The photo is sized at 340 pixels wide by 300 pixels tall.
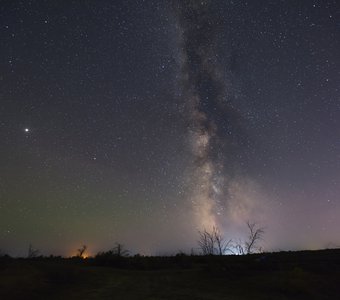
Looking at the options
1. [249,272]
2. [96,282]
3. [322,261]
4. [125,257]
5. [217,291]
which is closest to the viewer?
[217,291]

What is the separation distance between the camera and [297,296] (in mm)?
14508

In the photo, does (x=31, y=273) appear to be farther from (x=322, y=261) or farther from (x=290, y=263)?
(x=322, y=261)

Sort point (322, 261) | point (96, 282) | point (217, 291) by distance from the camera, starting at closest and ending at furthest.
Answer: point (217, 291) → point (96, 282) → point (322, 261)

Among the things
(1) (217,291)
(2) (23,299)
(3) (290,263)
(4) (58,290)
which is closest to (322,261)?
(3) (290,263)

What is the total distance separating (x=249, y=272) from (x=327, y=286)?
160 inches

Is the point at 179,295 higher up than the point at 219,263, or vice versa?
the point at 219,263

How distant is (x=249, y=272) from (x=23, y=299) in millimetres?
10629

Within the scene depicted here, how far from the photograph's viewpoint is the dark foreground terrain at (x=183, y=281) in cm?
1458

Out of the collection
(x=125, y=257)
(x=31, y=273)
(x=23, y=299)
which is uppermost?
(x=125, y=257)

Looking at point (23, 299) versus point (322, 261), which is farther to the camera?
point (322, 261)

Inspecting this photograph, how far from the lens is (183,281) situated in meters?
17.0

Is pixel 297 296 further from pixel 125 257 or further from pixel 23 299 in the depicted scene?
pixel 125 257

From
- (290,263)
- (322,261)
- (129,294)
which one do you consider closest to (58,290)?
(129,294)

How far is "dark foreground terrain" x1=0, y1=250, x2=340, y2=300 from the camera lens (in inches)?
574
